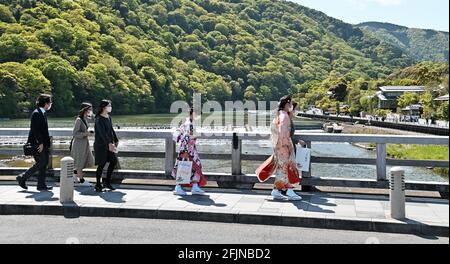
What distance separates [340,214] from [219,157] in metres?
Answer: 3.52

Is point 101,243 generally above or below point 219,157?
below

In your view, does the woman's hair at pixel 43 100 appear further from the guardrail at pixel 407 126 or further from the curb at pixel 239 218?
the guardrail at pixel 407 126

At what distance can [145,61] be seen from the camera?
113875mm

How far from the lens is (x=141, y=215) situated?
23.4 feet

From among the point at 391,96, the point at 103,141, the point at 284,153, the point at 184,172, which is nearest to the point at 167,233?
the point at 184,172

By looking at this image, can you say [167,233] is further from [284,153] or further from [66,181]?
[284,153]

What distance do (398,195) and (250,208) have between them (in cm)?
234

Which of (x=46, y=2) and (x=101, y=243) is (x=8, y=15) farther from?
(x=101, y=243)

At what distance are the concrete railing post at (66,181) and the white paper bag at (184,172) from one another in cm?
197

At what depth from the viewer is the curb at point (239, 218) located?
619 centimetres

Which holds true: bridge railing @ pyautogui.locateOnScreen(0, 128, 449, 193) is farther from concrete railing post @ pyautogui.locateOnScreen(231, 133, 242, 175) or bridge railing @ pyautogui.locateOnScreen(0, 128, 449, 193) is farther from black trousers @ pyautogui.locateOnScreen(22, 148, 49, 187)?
black trousers @ pyautogui.locateOnScreen(22, 148, 49, 187)

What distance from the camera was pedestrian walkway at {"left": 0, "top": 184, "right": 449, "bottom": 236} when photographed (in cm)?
642

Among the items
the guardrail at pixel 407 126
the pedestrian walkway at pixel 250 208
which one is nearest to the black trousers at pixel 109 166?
the pedestrian walkway at pixel 250 208

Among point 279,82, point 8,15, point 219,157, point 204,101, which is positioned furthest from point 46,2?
point 219,157
